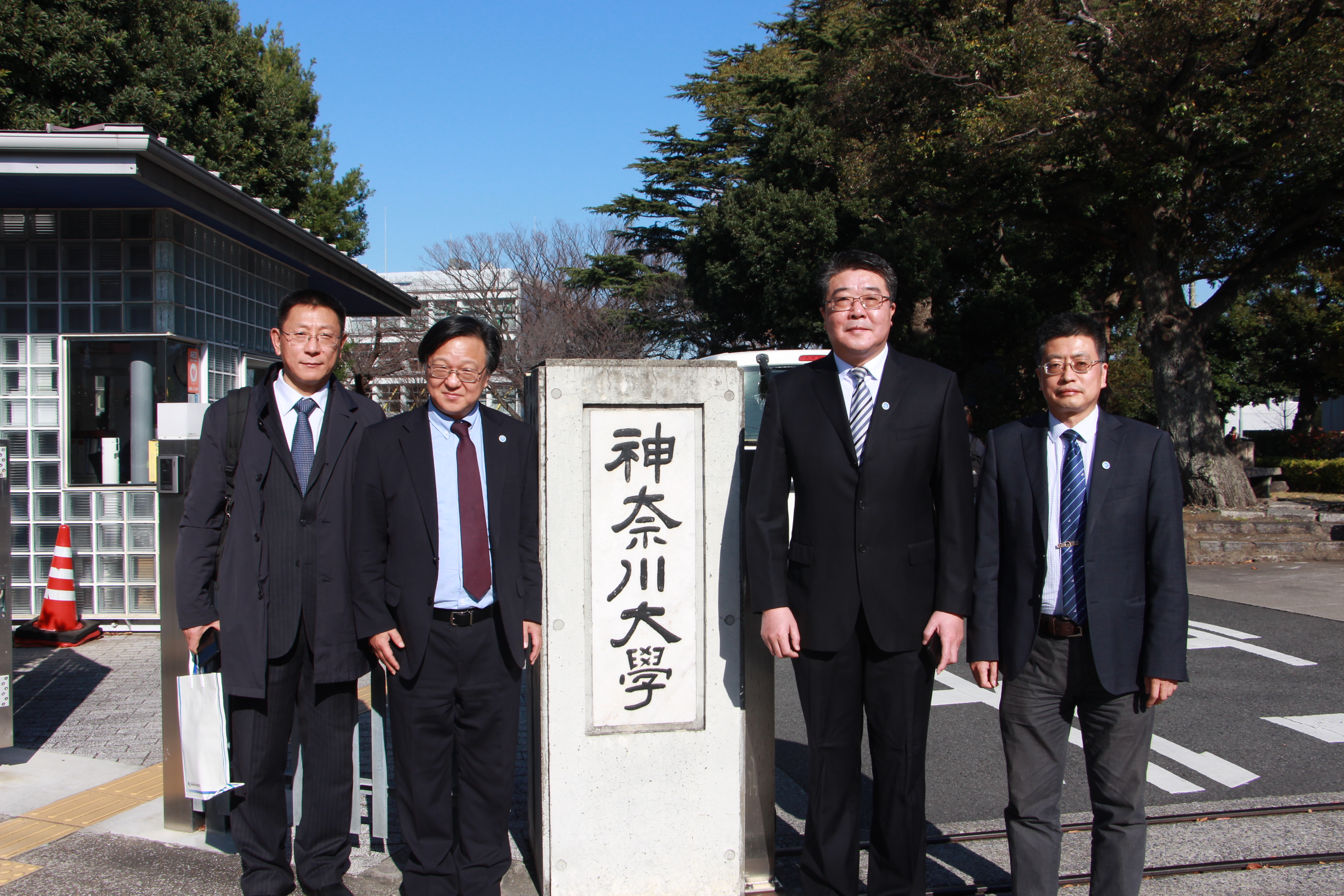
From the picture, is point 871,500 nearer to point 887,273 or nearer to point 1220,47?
point 887,273

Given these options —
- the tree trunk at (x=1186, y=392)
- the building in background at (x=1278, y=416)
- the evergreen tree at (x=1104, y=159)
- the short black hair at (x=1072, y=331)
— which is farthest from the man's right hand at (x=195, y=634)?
the building in background at (x=1278, y=416)

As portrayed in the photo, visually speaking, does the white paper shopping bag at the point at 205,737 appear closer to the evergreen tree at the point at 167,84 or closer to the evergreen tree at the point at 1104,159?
the evergreen tree at the point at 167,84

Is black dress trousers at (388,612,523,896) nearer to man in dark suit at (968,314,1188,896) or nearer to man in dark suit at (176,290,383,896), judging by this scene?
man in dark suit at (176,290,383,896)

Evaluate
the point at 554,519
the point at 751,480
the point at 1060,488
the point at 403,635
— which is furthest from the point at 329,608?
the point at 1060,488

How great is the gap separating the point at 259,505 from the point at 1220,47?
38.8 ft

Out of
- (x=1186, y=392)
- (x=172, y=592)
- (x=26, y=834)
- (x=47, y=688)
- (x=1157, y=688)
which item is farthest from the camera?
(x=1186, y=392)

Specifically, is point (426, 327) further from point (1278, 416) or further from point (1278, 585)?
point (1278, 416)

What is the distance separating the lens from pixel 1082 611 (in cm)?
281

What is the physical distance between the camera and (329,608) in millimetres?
3078

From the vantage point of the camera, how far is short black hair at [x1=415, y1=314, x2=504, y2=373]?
3.05m

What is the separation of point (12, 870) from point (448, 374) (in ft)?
8.00

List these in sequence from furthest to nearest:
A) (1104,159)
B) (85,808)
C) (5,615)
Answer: (1104,159) → (5,615) → (85,808)

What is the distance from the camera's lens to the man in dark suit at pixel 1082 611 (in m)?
2.77

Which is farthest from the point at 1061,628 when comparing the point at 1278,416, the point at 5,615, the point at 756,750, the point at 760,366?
the point at 1278,416
